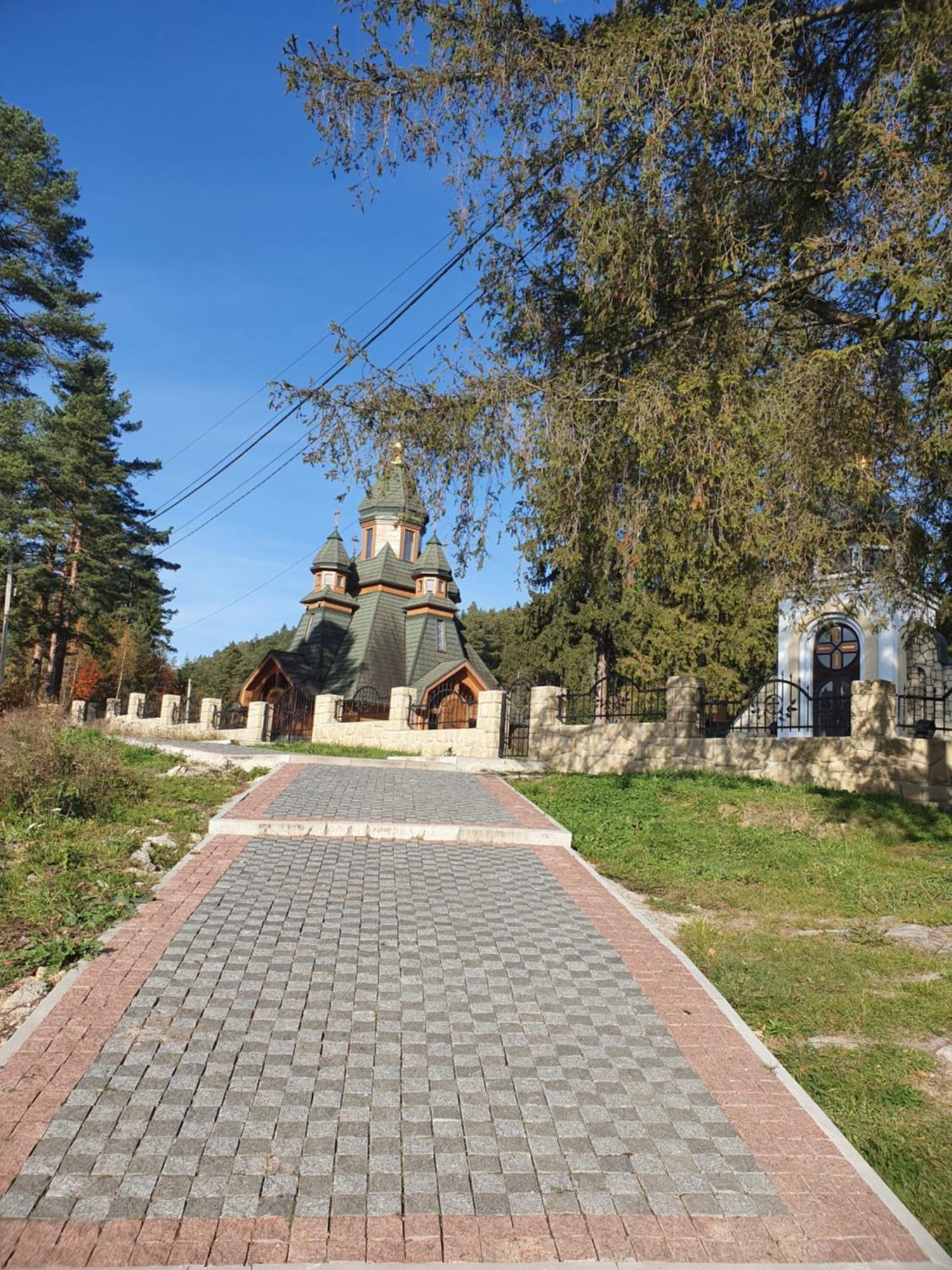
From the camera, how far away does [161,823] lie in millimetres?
8953

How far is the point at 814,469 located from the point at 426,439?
3717 mm

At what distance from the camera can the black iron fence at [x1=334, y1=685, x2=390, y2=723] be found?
2674 centimetres

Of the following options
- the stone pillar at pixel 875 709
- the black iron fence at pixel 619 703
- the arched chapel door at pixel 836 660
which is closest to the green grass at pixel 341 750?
the black iron fence at pixel 619 703

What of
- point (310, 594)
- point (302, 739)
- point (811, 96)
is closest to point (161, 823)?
point (811, 96)

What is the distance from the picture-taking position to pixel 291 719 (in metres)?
28.2

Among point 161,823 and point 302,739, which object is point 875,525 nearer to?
point 161,823

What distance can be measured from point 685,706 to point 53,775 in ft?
31.4

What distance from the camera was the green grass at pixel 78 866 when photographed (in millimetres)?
5270

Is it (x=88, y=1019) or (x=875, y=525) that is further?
(x=875, y=525)

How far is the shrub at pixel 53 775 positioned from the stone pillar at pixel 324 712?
15.3 metres

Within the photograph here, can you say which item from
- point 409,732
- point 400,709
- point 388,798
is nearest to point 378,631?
point 400,709

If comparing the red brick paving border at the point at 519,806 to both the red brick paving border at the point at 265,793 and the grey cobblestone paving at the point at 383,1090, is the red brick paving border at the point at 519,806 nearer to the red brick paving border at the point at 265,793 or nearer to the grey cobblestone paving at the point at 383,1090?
the red brick paving border at the point at 265,793

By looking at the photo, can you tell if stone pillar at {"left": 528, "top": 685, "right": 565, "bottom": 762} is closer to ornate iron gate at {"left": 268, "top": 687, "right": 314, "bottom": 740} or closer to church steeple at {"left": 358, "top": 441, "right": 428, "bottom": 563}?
ornate iron gate at {"left": 268, "top": 687, "right": 314, "bottom": 740}

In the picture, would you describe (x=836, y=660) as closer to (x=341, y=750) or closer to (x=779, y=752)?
(x=779, y=752)
